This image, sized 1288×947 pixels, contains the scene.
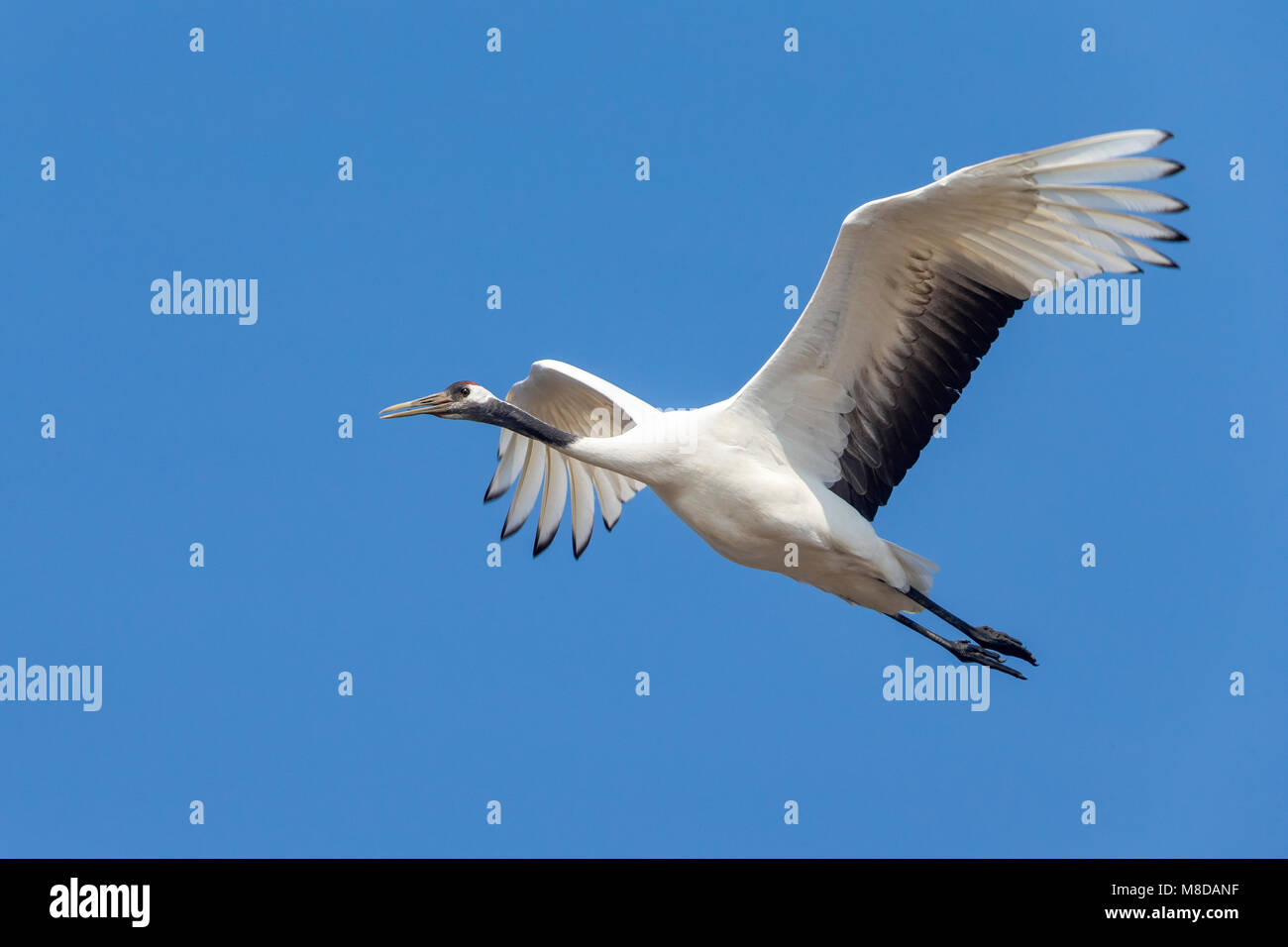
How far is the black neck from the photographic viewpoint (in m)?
13.6

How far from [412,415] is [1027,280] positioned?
4.72m

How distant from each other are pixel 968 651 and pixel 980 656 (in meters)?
0.10

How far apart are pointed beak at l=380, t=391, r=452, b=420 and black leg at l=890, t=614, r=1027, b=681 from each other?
12.5 feet

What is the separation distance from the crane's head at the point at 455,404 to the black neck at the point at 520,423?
51 mm

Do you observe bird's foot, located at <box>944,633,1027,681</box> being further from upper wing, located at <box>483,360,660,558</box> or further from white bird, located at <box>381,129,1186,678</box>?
upper wing, located at <box>483,360,660,558</box>

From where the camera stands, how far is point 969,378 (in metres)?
13.1

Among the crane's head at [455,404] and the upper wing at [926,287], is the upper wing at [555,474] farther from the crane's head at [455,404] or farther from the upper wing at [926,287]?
the upper wing at [926,287]

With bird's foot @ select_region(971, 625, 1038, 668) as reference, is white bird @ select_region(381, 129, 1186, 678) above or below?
above

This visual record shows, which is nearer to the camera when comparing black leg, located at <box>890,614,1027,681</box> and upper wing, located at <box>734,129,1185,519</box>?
upper wing, located at <box>734,129,1185,519</box>

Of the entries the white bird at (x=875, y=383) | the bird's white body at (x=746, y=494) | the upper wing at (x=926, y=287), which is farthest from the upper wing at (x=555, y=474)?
the upper wing at (x=926, y=287)

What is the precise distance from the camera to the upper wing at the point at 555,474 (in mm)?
15786

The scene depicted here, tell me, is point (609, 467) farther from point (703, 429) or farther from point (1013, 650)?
point (1013, 650)

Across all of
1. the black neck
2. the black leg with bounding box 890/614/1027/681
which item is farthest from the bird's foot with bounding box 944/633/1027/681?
the black neck

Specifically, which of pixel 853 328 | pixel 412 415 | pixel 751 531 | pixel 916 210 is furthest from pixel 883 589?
pixel 412 415
